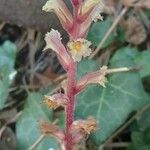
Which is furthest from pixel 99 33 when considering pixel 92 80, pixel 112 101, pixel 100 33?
pixel 92 80

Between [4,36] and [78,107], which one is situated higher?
[4,36]

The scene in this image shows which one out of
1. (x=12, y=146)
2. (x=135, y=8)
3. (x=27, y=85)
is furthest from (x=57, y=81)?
(x=135, y=8)

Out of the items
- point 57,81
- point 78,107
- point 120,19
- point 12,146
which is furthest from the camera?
point 120,19

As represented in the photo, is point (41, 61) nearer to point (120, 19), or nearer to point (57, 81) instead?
point (57, 81)

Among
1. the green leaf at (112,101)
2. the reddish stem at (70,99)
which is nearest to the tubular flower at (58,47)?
the reddish stem at (70,99)

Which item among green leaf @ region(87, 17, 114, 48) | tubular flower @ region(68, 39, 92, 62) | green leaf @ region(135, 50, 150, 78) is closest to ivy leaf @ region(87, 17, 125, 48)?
green leaf @ region(87, 17, 114, 48)
